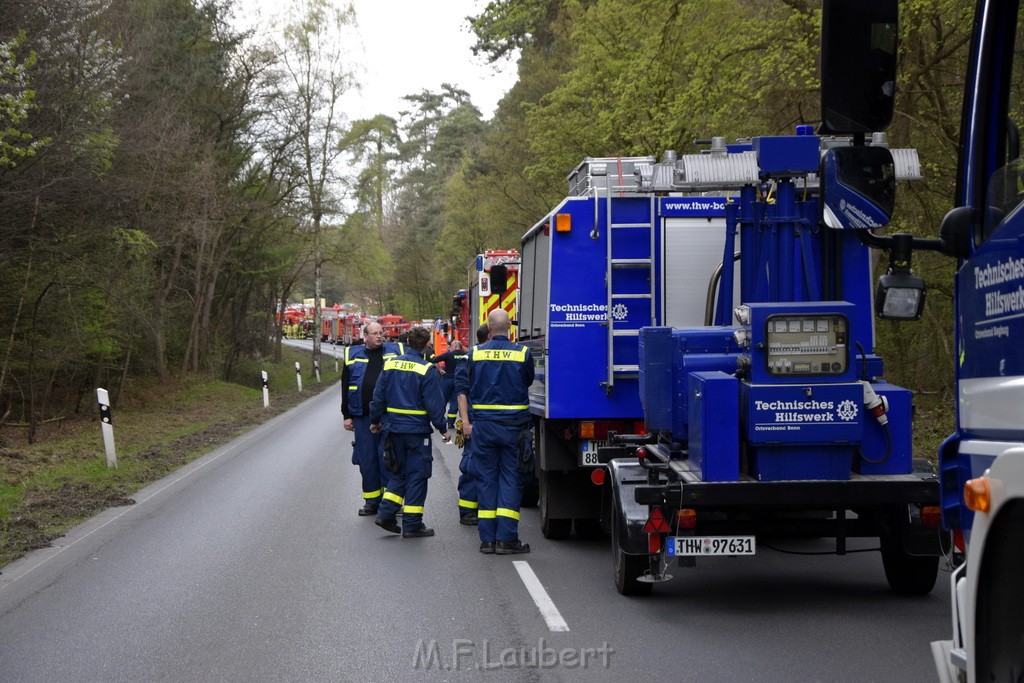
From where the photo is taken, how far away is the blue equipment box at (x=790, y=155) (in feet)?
26.9

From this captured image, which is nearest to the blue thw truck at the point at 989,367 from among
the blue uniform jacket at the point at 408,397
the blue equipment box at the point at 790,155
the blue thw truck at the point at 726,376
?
the blue thw truck at the point at 726,376

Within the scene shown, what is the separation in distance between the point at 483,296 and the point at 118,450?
707 centimetres

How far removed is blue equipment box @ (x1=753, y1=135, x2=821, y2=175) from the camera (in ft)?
26.9

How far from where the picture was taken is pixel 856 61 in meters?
4.06

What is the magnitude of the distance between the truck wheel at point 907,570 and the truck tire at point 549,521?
3389 mm

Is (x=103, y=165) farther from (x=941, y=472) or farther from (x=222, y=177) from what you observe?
(x=941, y=472)

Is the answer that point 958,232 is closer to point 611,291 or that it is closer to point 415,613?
point 415,613

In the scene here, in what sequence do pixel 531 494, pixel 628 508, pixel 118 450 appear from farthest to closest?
pixel 118 450 → pixel 531 494 → pixel 628 508

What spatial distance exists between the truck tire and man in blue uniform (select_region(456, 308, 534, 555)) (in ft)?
1.93

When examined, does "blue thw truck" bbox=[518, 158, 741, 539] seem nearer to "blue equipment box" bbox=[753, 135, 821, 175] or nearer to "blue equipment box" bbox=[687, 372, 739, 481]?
"blue equipment box" bbox=[753, 135, 821, 175]

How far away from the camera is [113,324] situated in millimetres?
27531

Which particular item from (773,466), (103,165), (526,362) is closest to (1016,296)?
(773,466)

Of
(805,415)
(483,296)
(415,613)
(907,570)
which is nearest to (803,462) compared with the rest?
(805,415)

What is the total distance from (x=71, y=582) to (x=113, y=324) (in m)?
19.7
